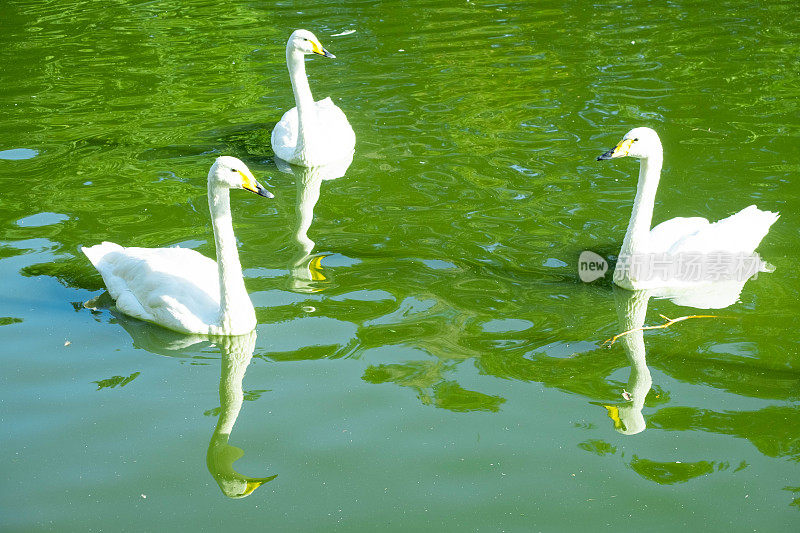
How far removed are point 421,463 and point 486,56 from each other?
820 centimetres

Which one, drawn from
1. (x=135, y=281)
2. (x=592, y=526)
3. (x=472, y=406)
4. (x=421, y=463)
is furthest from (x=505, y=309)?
(x=135, y=281)

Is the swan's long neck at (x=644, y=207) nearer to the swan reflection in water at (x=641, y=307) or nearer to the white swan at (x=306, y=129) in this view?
the swan reflection in water at (x=641, y=307)

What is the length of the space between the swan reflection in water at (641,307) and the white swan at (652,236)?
78mm

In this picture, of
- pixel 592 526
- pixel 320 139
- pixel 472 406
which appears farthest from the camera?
pixel 320 139

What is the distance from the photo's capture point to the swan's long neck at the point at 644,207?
6.63 meters

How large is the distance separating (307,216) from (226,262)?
2.20m

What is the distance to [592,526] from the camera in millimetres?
4641

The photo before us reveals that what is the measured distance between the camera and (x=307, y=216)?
27.2ft

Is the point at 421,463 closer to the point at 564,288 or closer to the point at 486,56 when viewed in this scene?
the point at 564,288

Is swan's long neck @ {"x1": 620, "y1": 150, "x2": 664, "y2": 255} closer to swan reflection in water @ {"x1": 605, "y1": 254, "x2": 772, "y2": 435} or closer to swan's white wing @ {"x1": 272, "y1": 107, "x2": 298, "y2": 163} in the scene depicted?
swan reflection in water @ {"x1": 605, "y1": 254, "x2": 772, "y2": 435}

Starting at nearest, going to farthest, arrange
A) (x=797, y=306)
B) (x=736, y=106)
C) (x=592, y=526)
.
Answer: (x=592, y=526) < (x=797, y=306) < (x=736, y=106)

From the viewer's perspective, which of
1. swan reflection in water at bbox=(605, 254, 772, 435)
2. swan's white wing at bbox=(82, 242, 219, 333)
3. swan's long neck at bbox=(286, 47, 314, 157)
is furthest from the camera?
swan's long neck at bbox=(286, 47, 314, 157)

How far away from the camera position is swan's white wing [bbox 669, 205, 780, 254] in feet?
21.5

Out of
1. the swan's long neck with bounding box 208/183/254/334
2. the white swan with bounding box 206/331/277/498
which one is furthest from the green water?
the swan's long neck with bounding box 208/183/254/334
